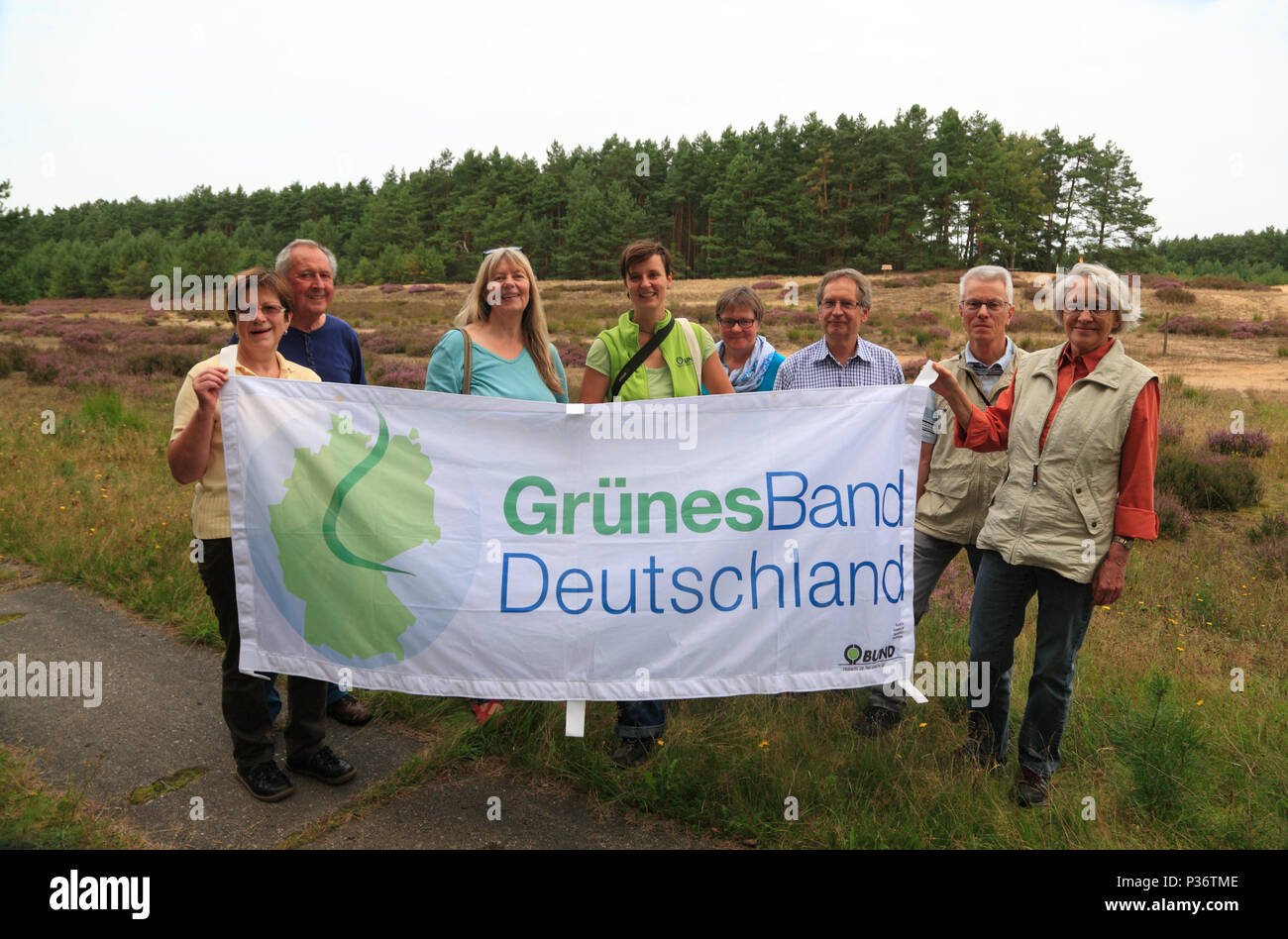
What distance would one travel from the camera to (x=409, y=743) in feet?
13.9

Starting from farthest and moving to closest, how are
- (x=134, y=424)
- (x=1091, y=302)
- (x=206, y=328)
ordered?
1. (x=206, y=328)
2. (x=134, y=424)
3. (x=1091, y=302)

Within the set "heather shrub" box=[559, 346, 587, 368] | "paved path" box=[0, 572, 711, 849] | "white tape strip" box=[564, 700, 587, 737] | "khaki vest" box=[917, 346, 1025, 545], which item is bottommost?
"paved path" box=[0, 572, 711, 849]

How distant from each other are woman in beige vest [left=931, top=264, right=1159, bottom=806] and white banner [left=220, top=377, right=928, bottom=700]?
0.39 m

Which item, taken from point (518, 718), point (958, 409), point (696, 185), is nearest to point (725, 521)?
point (958, 409)

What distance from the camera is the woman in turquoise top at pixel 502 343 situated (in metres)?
4.01

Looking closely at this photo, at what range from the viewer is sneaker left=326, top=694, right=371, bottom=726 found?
441 centimetres

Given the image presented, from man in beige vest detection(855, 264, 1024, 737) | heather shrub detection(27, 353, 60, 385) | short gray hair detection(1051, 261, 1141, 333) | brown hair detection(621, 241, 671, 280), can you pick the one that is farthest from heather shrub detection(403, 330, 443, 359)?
short gray hair detection(1051, 261, 1141, 333)

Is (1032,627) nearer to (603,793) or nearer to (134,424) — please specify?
(603,793)

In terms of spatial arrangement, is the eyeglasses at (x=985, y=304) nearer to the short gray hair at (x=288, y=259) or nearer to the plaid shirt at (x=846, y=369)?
the plaid shirt at (x=846, y=369)

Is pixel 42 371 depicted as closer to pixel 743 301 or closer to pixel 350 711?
pixel 350 711

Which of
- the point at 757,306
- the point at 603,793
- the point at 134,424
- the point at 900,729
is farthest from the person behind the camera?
the point at 134,424

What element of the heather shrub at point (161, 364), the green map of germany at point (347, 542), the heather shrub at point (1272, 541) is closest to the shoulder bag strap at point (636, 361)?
the green map of germany at point (347, 542)

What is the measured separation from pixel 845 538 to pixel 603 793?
1.61m

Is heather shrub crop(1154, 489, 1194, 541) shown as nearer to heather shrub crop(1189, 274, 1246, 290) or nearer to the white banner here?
the white banner
